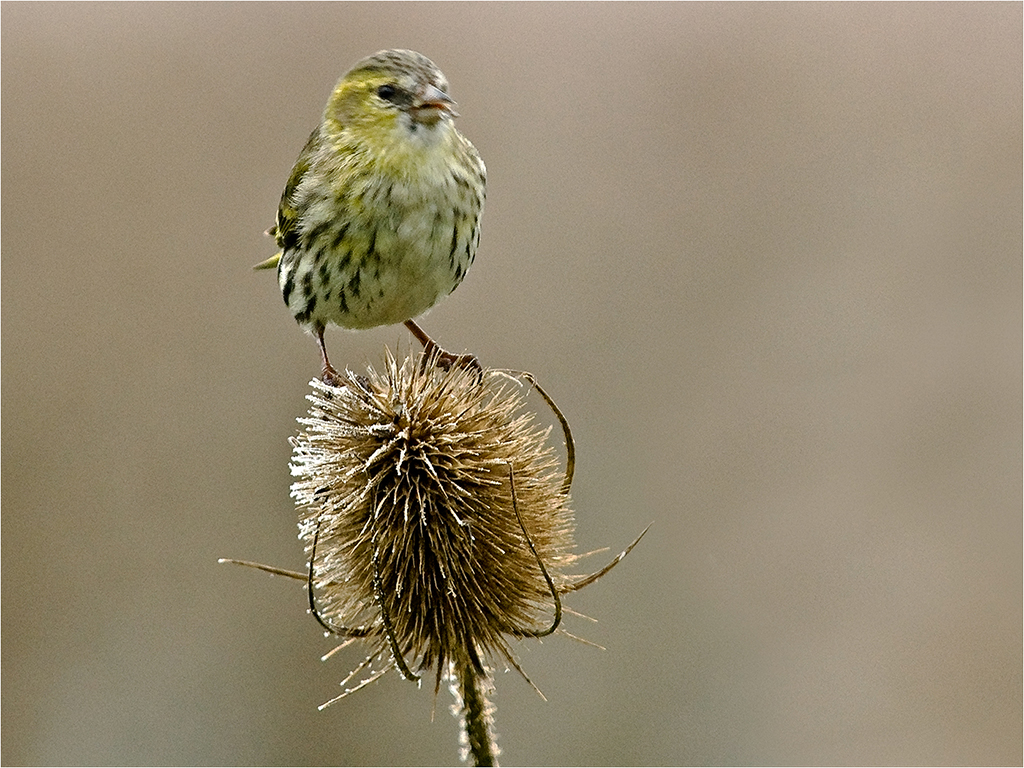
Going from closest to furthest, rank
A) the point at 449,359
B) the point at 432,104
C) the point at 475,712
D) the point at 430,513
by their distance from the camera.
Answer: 1. the point at 475,712
2. the point at 430,513
3. the point at 449,359
4. the point at 432,104

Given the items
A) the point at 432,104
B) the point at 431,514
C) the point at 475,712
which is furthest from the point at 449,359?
the point at 475,712

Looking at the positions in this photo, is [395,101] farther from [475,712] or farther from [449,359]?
[475,712]

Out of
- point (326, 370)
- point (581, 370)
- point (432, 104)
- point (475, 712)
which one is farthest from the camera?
point (581, 370)

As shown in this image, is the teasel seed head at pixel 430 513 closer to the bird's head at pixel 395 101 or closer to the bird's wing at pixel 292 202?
the bird's head at pixel 395 101

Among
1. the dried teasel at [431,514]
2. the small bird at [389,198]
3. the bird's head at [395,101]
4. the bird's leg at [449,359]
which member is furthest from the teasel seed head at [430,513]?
the bird's head at [395,101]

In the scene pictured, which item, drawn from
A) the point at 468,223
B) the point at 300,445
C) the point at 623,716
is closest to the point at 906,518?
the point at 623,716

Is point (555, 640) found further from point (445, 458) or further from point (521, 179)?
point (445, 458)

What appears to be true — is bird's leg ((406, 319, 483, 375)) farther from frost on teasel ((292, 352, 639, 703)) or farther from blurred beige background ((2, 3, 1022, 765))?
blurred beige background ((2, 3, 1022, 765))
